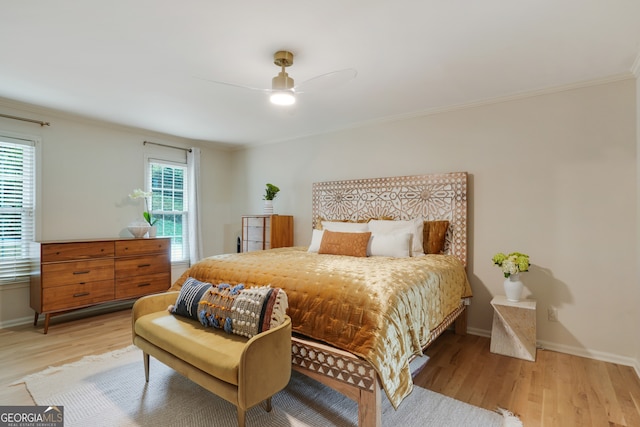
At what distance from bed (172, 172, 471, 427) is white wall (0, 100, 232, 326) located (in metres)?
2.08

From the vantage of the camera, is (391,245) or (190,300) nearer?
(190,300)

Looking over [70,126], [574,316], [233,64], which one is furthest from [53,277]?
[574,316]

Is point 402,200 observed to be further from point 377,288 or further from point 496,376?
point 377,288

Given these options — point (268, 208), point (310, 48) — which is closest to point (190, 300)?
point (310, 48)

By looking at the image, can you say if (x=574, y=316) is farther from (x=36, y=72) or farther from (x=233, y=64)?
(x=36, y=72)

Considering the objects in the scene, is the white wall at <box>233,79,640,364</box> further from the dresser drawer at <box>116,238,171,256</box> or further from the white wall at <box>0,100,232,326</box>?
the white wall at <box>0,100,232,326</box>

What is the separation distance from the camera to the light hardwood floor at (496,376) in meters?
2.02

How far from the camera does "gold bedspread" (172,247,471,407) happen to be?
68.2 inches

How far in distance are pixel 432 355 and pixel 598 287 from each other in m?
1.59

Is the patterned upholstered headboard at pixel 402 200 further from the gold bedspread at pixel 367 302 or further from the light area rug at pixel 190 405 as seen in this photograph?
the light area rug at pixel 190 405

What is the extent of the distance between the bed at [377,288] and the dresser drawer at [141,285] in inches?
54.1

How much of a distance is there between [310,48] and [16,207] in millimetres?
3797

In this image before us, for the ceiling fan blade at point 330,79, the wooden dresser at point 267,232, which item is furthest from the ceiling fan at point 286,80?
the wooden dresser at point 267,232

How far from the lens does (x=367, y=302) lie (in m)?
1.81
